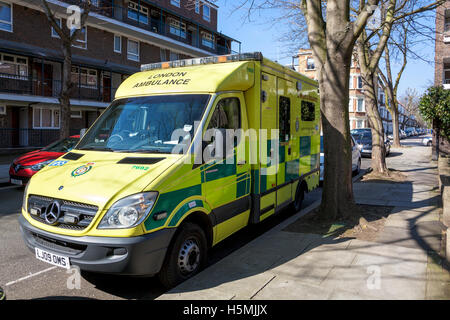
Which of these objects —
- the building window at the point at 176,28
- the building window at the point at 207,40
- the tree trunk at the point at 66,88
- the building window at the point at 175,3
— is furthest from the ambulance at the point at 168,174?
the building window at the point at 207,40

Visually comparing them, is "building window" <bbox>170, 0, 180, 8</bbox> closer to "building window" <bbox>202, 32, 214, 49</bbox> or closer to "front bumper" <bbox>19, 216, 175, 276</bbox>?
"building window" <bbox>202, 32, 214, 49</bbox>

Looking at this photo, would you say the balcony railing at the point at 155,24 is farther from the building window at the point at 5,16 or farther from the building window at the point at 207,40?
the building window at the point at 5,16

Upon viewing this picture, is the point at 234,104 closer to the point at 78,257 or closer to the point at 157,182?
the point at 157,182

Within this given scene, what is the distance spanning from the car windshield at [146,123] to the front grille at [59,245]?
1306 millimetres

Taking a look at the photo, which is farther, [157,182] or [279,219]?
[279,219]

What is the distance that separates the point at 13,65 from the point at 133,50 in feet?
33.0

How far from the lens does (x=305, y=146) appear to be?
7754mm

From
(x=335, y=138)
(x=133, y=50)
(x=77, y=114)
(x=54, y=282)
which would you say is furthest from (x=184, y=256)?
(x=133, y=50)

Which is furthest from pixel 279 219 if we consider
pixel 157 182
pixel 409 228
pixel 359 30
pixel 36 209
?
pixel 36 209

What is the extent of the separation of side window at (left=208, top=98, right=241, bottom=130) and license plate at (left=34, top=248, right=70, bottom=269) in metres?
2.13

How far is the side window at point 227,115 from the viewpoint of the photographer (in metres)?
4.58
